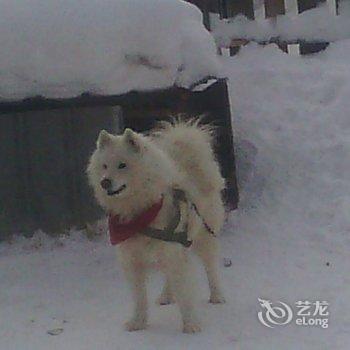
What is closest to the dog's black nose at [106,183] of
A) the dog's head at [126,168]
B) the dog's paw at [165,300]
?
the dog's head at [126,168]

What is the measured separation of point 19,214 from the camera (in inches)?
194

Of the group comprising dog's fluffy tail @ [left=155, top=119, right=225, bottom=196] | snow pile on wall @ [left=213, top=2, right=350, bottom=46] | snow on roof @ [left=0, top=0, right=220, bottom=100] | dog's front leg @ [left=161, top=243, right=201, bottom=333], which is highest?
snow pile on wall @ [left=213, top=2, right=350, bottom=46]

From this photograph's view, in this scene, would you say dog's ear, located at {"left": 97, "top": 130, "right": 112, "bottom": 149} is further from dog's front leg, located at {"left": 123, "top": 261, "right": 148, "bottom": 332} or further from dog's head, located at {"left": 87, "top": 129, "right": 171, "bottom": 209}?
dog's front leg, located at {"left": 123, "top": 261, "right": 148, "bottom": 332}

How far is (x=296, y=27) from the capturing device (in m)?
6.42

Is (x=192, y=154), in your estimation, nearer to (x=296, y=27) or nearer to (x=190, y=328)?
(x=190, y=328)

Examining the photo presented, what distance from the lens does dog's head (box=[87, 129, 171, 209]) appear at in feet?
10.4

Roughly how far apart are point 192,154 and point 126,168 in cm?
49

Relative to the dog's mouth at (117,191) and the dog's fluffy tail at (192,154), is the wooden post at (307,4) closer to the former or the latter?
the dog's fluffy tail at (192,154)

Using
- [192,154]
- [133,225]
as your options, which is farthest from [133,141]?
[192,154]

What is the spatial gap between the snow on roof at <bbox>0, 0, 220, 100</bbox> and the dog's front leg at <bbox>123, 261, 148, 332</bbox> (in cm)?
124
